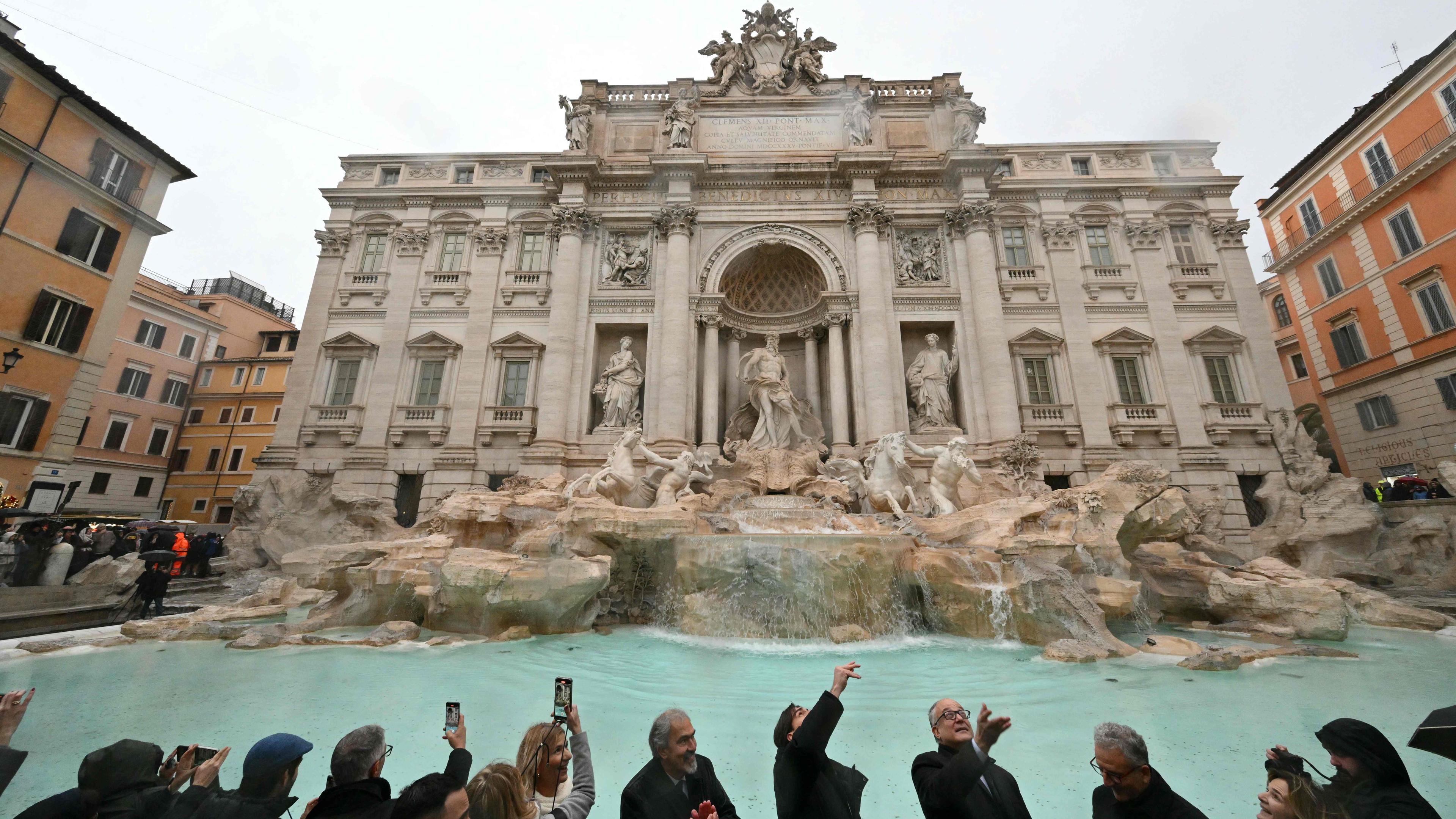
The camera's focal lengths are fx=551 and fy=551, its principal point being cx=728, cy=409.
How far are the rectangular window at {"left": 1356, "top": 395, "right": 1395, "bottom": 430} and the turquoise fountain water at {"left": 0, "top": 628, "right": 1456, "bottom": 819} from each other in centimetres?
1611

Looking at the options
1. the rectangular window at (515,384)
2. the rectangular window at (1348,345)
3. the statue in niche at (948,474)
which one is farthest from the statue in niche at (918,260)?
the rectangular window at (1348,345)

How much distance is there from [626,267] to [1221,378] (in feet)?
64.3

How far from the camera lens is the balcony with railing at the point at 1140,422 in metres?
16.8

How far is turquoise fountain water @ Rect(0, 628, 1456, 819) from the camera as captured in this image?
360 cm

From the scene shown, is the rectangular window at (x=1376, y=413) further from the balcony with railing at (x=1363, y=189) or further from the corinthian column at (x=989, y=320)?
the corinthian column at (x=989, y=320)

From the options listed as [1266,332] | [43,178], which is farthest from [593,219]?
[1266,332]

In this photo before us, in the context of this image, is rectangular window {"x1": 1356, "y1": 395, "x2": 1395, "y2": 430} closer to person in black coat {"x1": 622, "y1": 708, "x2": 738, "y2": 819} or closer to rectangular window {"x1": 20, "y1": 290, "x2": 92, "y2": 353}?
person in black coat {"x1": 622, "y1": 708, "x2": 738, "y2": 819}

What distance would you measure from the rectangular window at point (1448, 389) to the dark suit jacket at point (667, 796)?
2509 centimetres

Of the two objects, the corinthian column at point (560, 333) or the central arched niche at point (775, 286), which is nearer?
the corinthian column at point (560, 333)

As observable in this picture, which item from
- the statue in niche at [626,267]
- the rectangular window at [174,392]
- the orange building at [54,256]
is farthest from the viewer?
the rectangular window at [174,392]

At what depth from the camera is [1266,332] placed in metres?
17.6

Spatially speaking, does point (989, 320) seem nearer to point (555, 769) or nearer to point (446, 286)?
point (555, 769)

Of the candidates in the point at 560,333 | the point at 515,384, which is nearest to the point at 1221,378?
the point at 560,333

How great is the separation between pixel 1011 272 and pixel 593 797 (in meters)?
20.3
